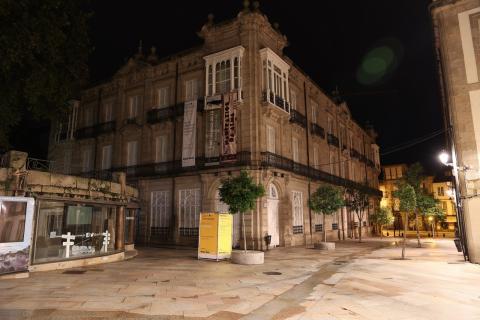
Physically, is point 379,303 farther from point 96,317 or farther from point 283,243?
point 283,243

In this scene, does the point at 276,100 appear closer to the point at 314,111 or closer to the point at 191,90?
the point at 191,90

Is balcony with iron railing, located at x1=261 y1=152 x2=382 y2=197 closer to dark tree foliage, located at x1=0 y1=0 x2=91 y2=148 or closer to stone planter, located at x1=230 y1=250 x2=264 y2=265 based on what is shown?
stone planter, located at x1=230 y1=250 x2=264 y2=265

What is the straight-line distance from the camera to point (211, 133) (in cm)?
2236

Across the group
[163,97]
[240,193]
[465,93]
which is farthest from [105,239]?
[465,93]

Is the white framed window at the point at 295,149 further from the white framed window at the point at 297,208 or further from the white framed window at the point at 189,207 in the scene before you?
the white framed window at the point at 189,207

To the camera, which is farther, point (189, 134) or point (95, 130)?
point (95, 130)

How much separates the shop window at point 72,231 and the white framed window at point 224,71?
10834mm

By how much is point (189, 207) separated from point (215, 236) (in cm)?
769

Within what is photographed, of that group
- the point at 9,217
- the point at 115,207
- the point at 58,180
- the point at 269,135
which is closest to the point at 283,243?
the point at 269,135

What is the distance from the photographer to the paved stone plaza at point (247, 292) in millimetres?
6816

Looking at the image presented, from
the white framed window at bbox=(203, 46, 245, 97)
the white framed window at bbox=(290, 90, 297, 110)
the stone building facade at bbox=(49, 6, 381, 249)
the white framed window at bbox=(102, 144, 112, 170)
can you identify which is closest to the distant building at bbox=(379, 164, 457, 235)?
the stone building facade at bbox=(49, 6, 381, 249)

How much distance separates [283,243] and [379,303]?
14799 mm

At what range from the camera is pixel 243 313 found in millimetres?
6902

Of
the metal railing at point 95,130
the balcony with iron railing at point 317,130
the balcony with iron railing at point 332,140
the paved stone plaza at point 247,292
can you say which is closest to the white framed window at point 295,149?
the balcony with iron railing at point 317,130
